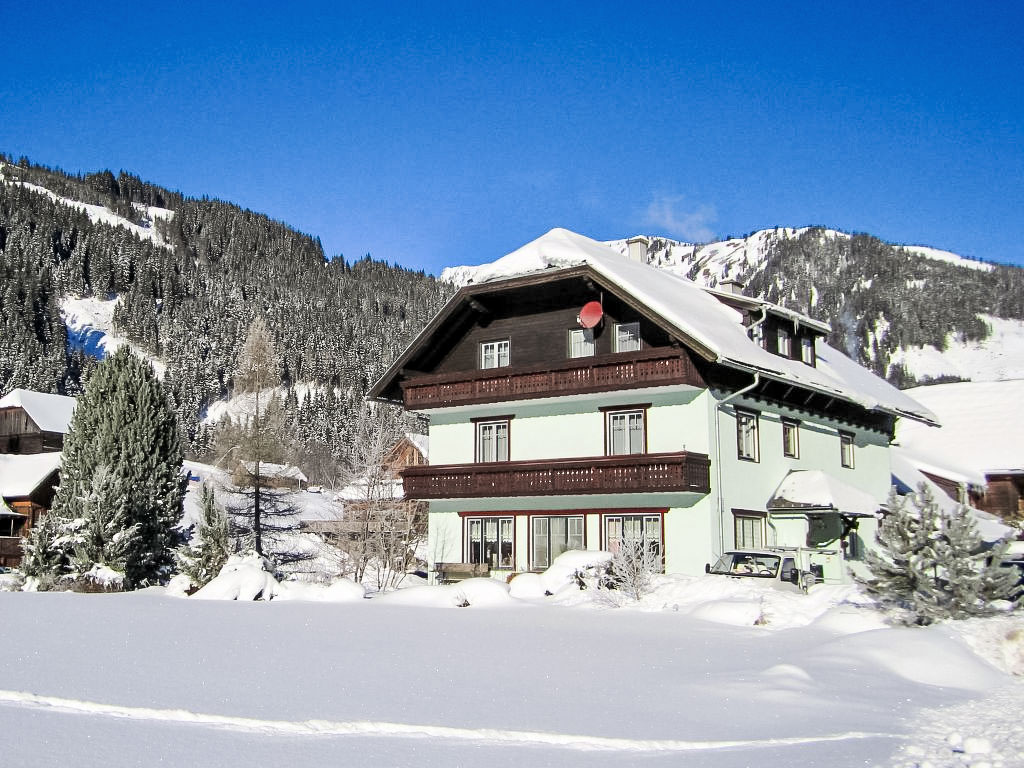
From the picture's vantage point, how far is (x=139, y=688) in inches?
372

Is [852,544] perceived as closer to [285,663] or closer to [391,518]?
[391,518]

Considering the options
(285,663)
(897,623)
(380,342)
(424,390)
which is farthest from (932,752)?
(380,342)

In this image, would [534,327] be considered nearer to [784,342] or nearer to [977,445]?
[784,342]

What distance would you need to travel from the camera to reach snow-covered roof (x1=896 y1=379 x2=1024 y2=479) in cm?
5166

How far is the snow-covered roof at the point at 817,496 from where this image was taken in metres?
29.2

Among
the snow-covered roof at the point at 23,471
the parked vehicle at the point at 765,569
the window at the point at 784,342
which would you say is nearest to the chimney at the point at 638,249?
the window at the point at 784,342


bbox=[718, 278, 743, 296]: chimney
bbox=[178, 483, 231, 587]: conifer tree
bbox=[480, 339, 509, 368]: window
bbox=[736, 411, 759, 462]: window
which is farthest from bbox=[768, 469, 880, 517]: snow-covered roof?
bbox=[178, 483, 231, 587]: conifer tree

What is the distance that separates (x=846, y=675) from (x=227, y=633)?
838 cm

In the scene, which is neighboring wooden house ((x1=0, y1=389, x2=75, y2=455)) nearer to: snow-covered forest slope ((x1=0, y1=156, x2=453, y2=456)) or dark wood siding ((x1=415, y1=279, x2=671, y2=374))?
dark wood siding ((x1=415, y1=279, x2=671, y2=374))

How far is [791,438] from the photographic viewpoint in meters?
32.7

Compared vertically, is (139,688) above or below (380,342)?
below

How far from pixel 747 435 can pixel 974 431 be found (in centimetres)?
3139

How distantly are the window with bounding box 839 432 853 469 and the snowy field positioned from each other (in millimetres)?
18327

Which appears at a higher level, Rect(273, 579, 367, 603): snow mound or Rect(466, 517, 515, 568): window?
Rect(466, 517, 515, 568): window
